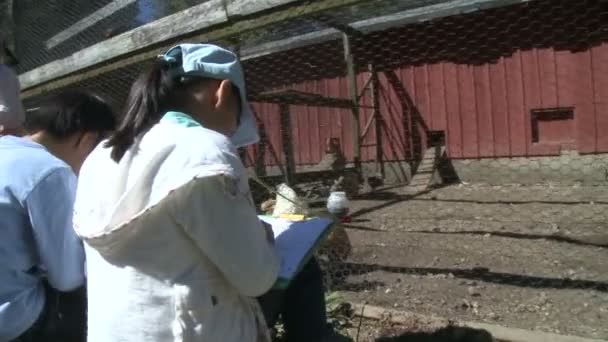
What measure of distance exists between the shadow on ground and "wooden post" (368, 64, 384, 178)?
5752mm

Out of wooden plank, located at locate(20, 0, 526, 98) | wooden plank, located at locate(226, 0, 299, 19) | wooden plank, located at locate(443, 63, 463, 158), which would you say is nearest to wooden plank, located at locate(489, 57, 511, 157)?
wooden plank, located at locate(443, 63, 463, 158)

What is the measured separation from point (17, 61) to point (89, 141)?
8.20ft

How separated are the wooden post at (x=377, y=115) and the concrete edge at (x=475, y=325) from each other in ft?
17.4

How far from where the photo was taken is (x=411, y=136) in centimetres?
851

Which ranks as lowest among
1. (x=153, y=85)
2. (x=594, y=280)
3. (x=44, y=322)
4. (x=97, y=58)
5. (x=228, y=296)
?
(x=594, y=280)

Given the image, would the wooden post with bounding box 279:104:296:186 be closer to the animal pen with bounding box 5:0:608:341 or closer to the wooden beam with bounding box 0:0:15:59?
the animal pen with bounding box 5:0:608:341

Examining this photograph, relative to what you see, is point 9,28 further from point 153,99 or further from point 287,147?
point 153,99

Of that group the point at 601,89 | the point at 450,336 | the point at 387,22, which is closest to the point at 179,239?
the point at 450,336

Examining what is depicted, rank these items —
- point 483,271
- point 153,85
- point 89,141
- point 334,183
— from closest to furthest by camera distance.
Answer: point 153,85
point 89,141
point 483,271
point 334,183

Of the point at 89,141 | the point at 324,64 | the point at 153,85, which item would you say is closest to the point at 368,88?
the point at 324,64

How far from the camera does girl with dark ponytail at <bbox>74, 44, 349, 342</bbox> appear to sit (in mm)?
1041

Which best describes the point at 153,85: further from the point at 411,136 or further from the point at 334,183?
the point at 411,136

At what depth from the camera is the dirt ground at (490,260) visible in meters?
2.64

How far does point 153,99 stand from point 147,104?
1cm
